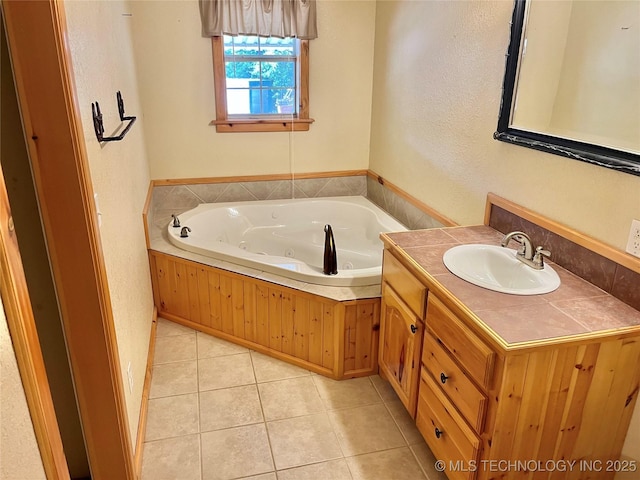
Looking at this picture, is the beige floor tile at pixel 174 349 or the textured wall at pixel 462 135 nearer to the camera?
the textured wall at pixel 462 135

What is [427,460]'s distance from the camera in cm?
200

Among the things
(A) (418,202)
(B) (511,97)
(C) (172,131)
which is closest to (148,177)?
(C) (172,131)

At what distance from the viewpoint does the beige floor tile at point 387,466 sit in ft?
6.31

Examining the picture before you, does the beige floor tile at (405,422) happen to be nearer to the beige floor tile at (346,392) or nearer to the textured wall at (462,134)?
the beige floor tile at (346,392)

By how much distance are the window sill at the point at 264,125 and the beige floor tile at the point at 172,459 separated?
2.28 metres

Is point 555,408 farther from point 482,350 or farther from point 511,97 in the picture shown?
point 511,97

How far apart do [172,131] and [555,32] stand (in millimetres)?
2598

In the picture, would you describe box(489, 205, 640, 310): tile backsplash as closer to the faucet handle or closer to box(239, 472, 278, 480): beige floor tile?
the faucet handle

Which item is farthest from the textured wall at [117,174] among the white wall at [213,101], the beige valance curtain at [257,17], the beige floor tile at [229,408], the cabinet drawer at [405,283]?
the cabinet drawer at [405,283]

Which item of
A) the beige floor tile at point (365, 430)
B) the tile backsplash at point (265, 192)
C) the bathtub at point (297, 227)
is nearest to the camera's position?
the beige floor tile at point (365, 430)

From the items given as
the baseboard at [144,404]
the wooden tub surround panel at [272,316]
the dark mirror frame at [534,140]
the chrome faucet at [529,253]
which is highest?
the dark mirror frame at [534,140]

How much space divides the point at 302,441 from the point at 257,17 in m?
2.73

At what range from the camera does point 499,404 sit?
142 centimetres

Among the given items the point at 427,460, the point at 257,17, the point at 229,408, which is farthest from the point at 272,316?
the point at 257,17
